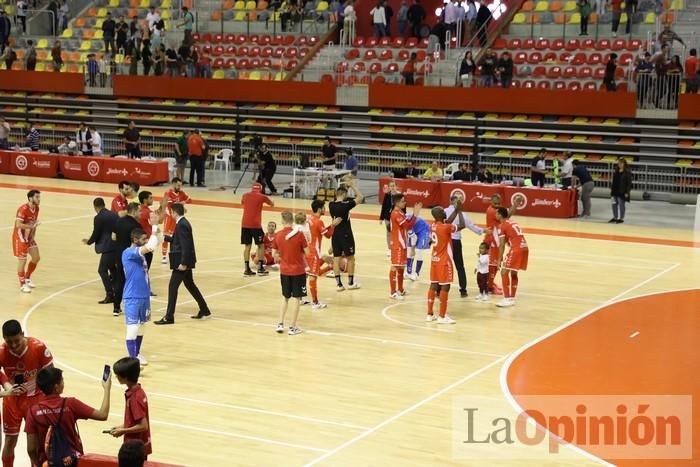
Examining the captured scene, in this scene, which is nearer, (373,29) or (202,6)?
(373,29)

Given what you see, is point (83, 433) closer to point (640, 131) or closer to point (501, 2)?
point (640, 131)

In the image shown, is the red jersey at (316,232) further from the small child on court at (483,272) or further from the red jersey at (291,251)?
the small child on court at (483,272)

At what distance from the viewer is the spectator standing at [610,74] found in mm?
32469

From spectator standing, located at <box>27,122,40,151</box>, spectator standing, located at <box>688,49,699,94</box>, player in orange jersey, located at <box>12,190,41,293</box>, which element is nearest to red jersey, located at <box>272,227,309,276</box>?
player in orange jersey, located at <box>12,190,41,293</box>

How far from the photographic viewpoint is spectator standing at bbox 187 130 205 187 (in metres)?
32.9

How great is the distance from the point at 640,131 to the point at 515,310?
16940 millimetres

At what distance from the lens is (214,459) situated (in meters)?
10.8

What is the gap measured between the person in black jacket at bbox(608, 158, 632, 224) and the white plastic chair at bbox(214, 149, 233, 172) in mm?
14335

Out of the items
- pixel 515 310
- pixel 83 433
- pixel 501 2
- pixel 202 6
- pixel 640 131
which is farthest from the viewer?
pixel 202 6

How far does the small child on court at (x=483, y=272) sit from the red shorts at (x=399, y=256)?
129cm

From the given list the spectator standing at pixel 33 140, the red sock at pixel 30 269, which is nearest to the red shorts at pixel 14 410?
the red sock at pixel 30 269

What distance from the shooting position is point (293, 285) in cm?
1558

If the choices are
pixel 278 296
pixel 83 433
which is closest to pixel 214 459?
pixel 83 433

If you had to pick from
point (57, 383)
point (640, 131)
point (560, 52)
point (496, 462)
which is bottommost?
point (496, 462)
